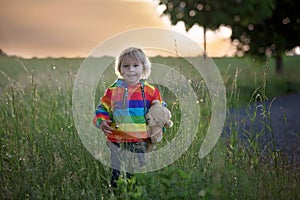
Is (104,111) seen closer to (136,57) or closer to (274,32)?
(136,57)

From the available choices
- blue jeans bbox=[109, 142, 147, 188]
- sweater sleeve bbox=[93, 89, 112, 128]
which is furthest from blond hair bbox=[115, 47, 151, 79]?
blue jeans bbox=[109, 142, 147, 188]

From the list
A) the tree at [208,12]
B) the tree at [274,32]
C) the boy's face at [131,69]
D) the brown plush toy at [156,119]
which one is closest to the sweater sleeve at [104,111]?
the boy's face at [131,69]

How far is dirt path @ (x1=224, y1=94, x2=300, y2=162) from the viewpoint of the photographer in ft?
19.7

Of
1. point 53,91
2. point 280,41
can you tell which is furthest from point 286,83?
point 53,91

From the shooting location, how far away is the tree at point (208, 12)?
14250 millimetres

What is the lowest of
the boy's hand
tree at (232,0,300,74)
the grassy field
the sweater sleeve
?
the grassy field

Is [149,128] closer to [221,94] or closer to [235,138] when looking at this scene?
[235,138]

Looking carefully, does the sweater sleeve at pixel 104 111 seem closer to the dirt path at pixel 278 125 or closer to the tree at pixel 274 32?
the dirt path at pixel 278 125

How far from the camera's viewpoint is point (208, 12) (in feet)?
48.3

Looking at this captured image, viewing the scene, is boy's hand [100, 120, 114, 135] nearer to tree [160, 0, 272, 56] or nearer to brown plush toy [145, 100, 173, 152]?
brown plush toy [145, 100, 173, 152]

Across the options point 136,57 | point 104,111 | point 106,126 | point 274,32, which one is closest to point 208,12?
point 274,32

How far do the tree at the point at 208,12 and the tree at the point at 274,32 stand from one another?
1.07 meters

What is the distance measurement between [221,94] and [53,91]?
2.71 m

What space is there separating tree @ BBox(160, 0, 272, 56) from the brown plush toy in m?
10.4
